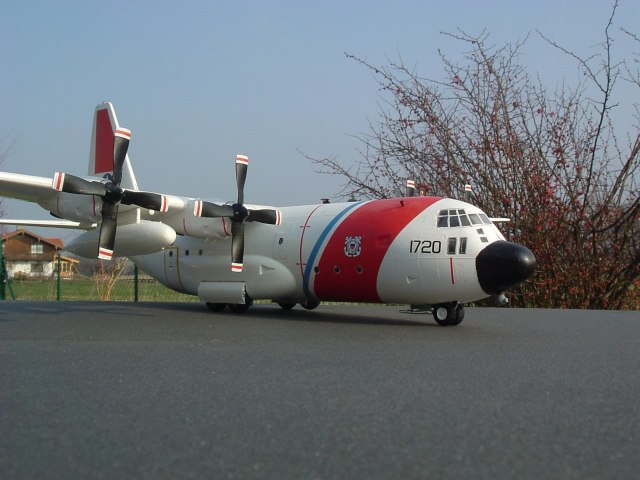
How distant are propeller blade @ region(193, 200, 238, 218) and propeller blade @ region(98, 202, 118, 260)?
5.60ft

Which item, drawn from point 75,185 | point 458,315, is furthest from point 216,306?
point 458,315

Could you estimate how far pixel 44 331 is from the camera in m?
11.3

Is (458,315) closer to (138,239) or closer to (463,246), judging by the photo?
(463,246)

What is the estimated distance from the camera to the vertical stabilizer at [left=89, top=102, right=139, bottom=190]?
17859 mm

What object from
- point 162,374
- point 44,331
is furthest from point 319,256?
point 162,374

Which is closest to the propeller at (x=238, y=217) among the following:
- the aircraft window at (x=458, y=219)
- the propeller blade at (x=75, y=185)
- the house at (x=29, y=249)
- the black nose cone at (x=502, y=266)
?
the propeller blade at (x=75, y=185)

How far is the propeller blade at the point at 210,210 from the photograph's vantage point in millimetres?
15141

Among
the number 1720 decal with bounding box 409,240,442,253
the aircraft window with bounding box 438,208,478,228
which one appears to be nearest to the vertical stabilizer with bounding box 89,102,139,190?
the number 1720 decal with bounding box 409,240,442,253

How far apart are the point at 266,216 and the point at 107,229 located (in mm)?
3496

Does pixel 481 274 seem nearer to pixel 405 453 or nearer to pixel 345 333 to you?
pixel 345 333

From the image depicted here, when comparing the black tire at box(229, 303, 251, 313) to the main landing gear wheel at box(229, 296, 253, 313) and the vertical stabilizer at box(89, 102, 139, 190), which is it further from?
the vertical stabilizer at box(89, 102, 139, 190)

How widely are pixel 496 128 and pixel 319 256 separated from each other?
11.5m

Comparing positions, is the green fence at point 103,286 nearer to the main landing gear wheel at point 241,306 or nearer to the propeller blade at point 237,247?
the main landing gear wheel at point 241,306

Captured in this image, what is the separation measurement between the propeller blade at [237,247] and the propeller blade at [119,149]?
281cm
